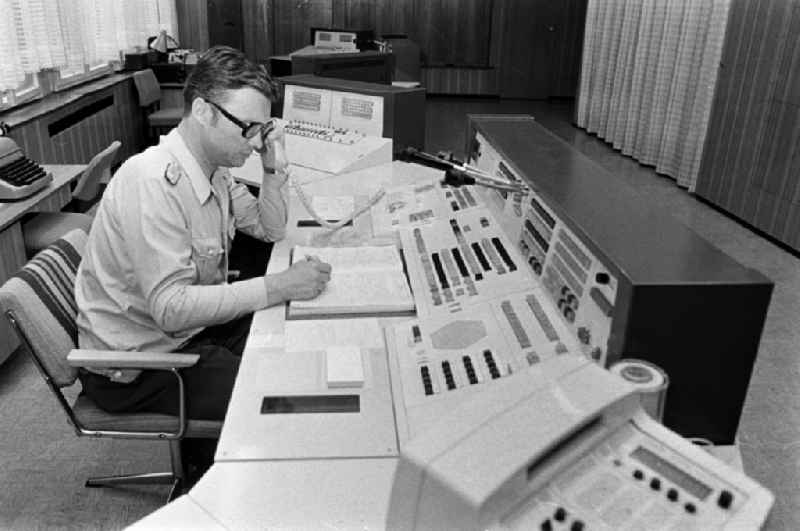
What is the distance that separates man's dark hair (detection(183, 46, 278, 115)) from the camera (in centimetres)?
171

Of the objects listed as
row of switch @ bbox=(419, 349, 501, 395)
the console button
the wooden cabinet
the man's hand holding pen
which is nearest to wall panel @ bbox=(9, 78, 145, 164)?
the man's hand holding pen

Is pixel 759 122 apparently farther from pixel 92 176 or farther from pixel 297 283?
pixel 92 176

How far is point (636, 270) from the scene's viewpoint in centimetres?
117

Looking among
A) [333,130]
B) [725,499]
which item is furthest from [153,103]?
[725,499]

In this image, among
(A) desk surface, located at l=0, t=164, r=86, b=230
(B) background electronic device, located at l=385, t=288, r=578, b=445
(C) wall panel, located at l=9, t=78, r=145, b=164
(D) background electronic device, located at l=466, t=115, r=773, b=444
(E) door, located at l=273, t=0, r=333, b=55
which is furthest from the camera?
(E) door, located at l=273, t=0, r=333, b=55

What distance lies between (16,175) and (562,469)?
110 inches

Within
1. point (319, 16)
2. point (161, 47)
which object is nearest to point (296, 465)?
point (161, 47)

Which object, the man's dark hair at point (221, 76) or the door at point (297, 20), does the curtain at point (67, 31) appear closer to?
the door at point (297, 20)

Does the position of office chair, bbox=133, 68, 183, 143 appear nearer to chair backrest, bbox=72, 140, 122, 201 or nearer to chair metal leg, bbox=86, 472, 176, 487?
chair backrest, bbox=72, 140, 122, 201

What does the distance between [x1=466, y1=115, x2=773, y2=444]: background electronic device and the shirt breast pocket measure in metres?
0.87

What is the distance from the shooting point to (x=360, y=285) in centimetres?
183

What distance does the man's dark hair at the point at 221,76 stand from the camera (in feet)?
5.63

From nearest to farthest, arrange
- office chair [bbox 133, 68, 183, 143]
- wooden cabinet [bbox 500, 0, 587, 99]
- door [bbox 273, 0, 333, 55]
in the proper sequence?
office chair [bbox 133, 68, 183, 143], door [bbox 273, 0, 333, 55], wooden cabinet [bbox 500, 0, 587, 99]

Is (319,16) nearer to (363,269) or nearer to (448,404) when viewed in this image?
(363,269)
